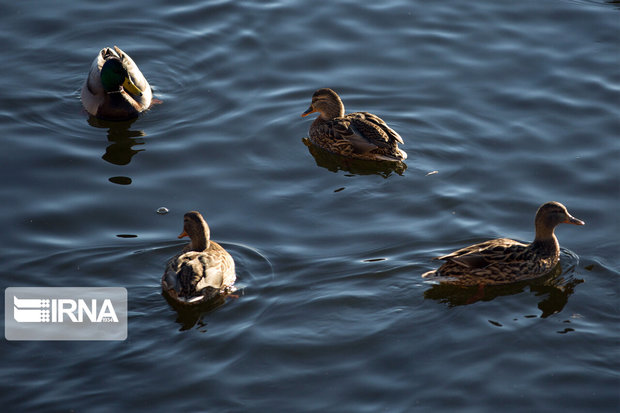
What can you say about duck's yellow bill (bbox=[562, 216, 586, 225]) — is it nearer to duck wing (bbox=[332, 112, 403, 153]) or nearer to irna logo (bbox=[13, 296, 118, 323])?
duck wing (bbox=[332, 112, 403, 153])

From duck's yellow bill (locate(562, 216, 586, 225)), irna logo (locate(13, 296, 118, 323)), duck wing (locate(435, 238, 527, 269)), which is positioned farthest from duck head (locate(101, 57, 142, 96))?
duck's yellow bill (locate(562, 216, 586, 225))

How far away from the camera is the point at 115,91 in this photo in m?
12.2

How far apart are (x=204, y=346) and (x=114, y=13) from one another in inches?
314

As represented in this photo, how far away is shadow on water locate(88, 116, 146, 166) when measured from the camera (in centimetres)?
1126

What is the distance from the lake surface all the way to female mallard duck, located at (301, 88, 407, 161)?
0.69ft

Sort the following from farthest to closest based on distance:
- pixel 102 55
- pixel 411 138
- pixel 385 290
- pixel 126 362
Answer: pixel 102 55
pixel 411 138
pixel 385 290
pixel 126 362

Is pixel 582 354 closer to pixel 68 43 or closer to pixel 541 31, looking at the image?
pixel 541 31

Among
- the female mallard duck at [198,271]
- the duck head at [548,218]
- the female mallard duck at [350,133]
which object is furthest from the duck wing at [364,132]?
the female mallard duck at [198,271]

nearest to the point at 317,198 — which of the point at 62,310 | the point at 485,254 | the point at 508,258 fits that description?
the point at 485,254

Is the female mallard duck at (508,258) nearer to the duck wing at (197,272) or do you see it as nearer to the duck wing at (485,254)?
the duck wing at (485,254)

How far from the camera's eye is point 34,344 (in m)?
8.12

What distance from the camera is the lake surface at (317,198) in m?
7.79

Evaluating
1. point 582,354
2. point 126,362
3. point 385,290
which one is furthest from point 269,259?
point 582,354

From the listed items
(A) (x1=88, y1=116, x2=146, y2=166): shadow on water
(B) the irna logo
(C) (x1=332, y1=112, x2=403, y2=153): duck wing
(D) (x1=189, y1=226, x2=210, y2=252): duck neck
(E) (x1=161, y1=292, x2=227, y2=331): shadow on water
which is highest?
(C) (x1=332, y1=112, x2=403, y2=153): duck wing
